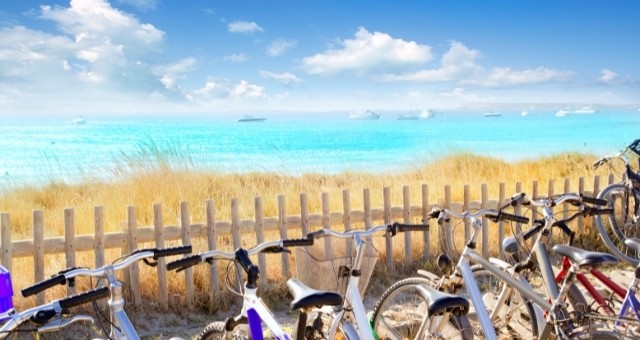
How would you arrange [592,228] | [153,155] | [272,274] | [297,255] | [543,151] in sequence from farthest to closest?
1. [543,151]
2. [153,155]
3. [592,228]
4. [272,274]
5. [297,255]

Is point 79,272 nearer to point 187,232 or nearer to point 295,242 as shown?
point 295,242

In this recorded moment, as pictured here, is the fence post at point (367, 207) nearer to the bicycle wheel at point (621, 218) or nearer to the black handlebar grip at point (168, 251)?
the bicycle wheel at point (621, 218)

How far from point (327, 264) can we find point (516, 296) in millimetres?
2004

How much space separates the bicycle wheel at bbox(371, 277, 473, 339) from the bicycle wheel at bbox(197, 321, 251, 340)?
3.00 ft

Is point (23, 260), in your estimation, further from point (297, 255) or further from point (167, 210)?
point (297, 255)

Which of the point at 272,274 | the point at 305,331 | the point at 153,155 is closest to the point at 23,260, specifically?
the point at 272,274

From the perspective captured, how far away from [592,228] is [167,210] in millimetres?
5543

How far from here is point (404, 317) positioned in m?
4.62

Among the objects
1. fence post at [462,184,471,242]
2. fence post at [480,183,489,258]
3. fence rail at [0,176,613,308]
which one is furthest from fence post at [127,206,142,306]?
fence post at [480,183,489,258]

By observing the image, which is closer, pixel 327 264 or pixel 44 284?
pixel 44 284

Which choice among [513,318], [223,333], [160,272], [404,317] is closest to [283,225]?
[160,272]

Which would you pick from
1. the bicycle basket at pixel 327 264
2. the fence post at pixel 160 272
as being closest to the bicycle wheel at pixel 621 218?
the bicycle basket at pixel 327 264

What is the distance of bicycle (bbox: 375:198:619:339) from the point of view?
3.38 metres

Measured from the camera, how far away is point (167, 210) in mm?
8742
